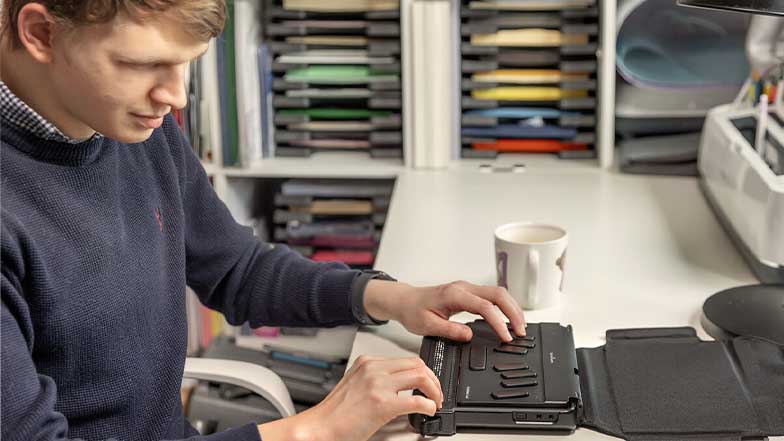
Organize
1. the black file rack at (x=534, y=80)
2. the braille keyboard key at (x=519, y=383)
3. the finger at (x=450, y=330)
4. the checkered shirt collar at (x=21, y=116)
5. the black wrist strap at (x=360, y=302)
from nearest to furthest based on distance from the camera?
the checkered shirt collar at (x=21, y=116) → the braille keyboard key at (x=519, y=383) → the finger at (x=450, y=330) → the black wrist strap at (x=360, y=302) → the black file rack at (x=534, y=80)

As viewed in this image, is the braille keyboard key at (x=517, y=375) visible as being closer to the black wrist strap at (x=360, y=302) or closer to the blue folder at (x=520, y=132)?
the black wrist strap at (x=360, y=302)

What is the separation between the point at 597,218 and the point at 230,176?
2.55ft

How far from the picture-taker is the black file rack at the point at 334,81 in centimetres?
194

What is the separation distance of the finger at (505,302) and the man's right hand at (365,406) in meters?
0.17

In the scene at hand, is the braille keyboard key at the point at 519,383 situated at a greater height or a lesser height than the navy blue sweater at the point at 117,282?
lesser

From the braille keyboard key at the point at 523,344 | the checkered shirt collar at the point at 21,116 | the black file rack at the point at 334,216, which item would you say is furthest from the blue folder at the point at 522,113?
the checkered shirt collar at the point at 21,116

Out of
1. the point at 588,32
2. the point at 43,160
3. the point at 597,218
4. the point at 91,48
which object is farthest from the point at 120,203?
the point at 588,32

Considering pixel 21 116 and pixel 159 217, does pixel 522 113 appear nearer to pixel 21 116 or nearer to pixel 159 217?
pixel 159 217

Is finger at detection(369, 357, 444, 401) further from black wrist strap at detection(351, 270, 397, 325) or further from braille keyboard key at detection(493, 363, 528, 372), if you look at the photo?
black wrist strap at detection(351, 270, 397, 325)

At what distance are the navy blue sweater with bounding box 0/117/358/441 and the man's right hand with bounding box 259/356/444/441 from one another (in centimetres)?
5

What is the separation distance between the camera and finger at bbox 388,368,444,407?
91cm

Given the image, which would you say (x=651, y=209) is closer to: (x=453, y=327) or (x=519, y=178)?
(x=519, y=178)

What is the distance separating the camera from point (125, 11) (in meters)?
0.78

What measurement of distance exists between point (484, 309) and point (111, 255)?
406mm
